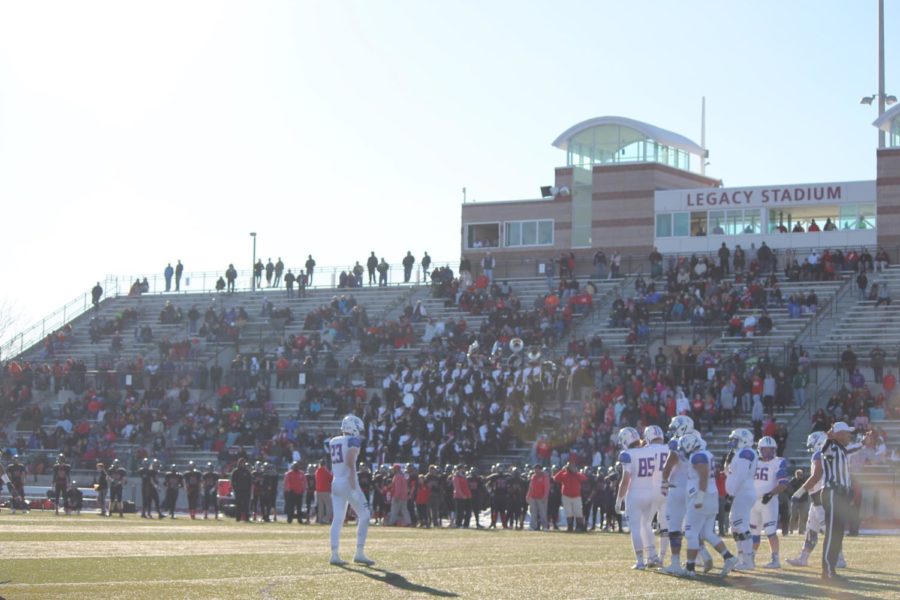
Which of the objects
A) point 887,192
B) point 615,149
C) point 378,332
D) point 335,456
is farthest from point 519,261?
point 335,456

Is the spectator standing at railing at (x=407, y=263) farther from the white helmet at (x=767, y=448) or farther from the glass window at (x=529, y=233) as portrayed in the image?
the white helmet at (x=767, y=448)

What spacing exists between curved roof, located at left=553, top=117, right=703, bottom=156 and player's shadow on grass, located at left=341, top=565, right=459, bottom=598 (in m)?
40.7

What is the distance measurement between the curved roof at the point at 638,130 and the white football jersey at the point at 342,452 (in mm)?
39627

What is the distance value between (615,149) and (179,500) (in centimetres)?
2380

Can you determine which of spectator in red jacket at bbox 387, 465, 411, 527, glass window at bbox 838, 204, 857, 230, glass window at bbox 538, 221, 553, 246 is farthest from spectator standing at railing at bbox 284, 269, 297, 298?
spectator in red jacket at bbox 387, 465, 411, 527

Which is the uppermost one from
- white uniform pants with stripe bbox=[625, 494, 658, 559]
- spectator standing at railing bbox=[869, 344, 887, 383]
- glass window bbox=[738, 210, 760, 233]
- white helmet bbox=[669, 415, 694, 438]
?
glass window bbox=[738, 210, 760, 233]

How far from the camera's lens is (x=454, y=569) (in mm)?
17062

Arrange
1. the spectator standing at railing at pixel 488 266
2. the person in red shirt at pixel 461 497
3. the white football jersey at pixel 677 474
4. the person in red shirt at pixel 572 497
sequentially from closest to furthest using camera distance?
the white football jersey at pixel 677 474, the person in red shirt at pixel 572 497, the person in red shirt at pixel 461 497, the spectator standing at railing at pixel 488 266

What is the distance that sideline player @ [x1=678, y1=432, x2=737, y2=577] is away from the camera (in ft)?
52.9

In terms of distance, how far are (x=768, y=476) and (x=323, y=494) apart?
45.9ft

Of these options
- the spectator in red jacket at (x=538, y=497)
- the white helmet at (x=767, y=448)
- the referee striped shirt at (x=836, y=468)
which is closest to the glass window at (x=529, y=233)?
the spectator in red jacket at (x=538, y=497)

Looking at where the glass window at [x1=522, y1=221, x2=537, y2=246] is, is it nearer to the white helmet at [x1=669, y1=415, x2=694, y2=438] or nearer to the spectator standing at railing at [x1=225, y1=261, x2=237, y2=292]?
the spectator standing at railing at [x1=225, y1=261, x2=237, y2=292]

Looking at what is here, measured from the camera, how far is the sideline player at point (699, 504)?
52.9ft

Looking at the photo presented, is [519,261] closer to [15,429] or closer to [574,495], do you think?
[15,429]
